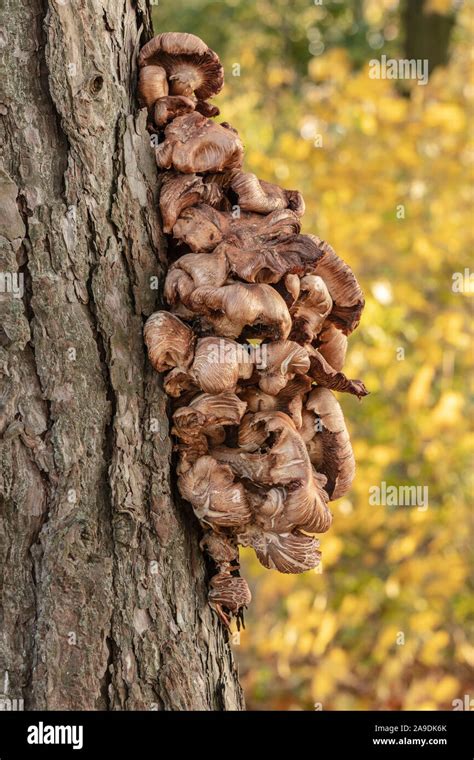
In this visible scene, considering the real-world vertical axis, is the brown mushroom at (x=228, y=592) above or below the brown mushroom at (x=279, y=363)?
below

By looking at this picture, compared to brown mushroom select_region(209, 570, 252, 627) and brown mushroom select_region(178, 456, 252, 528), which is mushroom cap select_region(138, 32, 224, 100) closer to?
brown mushroom select_region(178, 456, 252, 528)

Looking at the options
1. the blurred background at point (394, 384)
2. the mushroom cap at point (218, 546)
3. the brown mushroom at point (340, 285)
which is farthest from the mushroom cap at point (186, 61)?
the blurred background at point (394, 384)

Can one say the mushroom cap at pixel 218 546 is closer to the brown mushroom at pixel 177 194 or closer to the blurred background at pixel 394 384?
the brown mushroom at pixel 177 194

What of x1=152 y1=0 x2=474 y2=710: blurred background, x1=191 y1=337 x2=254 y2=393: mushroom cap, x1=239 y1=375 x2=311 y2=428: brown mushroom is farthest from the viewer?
x1=152 y1=0 x2=474 y2=710: blurred background

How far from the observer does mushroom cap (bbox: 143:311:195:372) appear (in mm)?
1435

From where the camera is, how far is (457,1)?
20.0 feet

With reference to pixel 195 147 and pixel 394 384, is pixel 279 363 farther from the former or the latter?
pixel 394 384

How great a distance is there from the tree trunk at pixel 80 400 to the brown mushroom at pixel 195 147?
2.6 inches

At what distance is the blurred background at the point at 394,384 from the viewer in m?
4.36

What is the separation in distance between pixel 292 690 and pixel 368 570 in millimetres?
951

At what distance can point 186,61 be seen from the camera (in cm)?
160

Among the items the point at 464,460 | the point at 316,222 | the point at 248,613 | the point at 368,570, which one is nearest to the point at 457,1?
the point at 316,222

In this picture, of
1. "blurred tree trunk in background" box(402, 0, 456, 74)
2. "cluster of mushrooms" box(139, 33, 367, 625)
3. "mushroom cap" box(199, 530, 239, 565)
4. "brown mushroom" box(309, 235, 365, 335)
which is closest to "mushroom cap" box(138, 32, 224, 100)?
"cluster of mushrooms" box(139, 33, 367, 625)

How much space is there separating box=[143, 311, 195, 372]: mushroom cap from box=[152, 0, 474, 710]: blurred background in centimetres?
268
